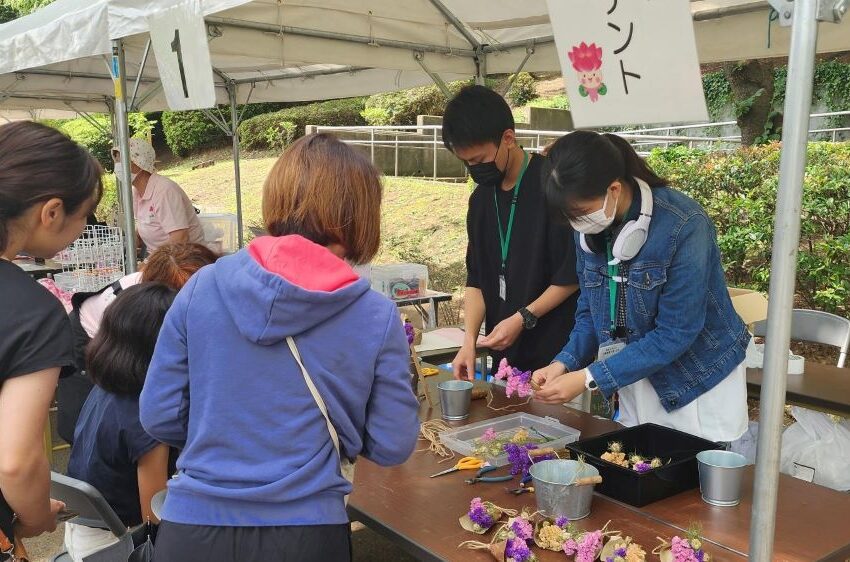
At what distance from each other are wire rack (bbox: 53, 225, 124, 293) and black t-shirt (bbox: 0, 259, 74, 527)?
346cm

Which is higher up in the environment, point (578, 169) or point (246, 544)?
point (578, 169)

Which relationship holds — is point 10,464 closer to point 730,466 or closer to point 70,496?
point 70,496

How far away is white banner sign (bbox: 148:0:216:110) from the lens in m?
2.88

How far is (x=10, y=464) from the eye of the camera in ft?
4.11

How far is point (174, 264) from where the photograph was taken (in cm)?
202

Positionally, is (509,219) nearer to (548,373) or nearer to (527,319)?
→ (527,319)

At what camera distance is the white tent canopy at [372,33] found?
3.58m

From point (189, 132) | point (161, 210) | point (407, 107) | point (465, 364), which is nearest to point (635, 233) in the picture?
point (465, 364)

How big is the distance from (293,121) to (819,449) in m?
15.3

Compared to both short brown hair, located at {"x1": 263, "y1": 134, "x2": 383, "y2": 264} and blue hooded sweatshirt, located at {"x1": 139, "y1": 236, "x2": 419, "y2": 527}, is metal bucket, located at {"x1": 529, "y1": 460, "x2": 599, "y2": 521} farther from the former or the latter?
short brown hair, located at {"x1": 263, "y1": 134, "x2": 383, "y2": 264}

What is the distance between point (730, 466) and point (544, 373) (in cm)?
56

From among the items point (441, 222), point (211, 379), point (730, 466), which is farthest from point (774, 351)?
point (441, 222)

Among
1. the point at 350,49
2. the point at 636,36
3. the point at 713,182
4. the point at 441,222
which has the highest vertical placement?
the point at 350,49

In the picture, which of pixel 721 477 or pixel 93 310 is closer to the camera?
pixel 721 477
